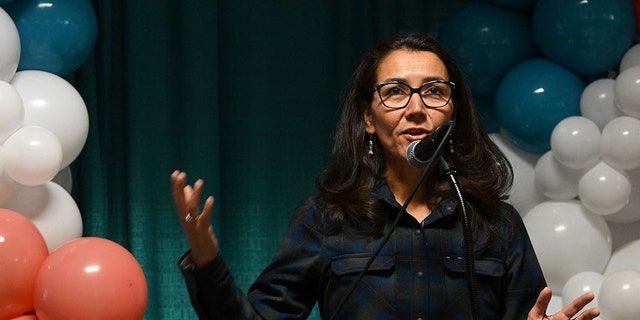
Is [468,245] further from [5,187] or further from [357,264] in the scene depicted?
[5,187]

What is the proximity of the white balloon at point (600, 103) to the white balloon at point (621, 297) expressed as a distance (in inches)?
19.5

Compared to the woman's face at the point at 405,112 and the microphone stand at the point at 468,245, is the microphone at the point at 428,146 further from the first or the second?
the woman's face at the point at 405,112

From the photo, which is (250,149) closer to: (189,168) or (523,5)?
(189,168)

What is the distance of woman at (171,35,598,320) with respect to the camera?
6.66 ft

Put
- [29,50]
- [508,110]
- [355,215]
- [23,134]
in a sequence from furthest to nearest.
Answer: [508,110] < [29,50] < [23,134] < [355,215]

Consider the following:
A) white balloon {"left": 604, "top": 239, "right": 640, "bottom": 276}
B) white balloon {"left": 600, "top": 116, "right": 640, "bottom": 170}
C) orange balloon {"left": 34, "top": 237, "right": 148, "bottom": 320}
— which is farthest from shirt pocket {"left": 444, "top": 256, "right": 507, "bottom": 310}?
white balloon {"left": 604, "top": 239, "right": 640, "bottom": 276}

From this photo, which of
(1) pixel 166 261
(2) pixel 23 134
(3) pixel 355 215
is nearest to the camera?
(3) pixel 355 215

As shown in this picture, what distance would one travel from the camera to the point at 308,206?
2.15 m

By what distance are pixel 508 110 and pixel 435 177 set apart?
1191mm

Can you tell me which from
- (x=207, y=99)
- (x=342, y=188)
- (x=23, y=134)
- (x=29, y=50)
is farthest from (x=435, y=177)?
(x=207, y=99)

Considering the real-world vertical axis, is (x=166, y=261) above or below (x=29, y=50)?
below

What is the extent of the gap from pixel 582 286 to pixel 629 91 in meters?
0.62

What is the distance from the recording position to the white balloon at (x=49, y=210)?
2.73 meters

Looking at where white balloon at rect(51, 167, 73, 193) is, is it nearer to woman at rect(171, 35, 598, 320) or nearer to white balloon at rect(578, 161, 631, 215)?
woman at rect(171, 35, 598, 320)
